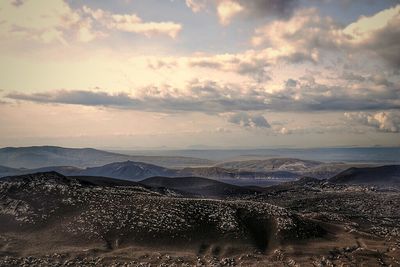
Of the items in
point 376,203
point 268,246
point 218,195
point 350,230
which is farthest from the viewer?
point 218,195

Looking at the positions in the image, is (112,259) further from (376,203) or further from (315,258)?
(376,203)

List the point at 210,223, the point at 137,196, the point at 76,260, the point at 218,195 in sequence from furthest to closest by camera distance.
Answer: the point at 218,195 → the point at 137,196 → the point at 210,223 → the point at 76,260

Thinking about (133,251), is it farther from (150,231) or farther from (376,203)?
(376,203)

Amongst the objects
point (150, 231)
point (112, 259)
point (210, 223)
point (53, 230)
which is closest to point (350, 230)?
point (210, 223)

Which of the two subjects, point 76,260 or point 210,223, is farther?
point 210,223

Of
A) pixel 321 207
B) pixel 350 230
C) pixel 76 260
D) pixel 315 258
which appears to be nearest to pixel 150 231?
pixel 76 260

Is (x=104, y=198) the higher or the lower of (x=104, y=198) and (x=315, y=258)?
the higher

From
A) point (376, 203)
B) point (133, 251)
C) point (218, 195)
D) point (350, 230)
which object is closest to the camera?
point (133, 251)
